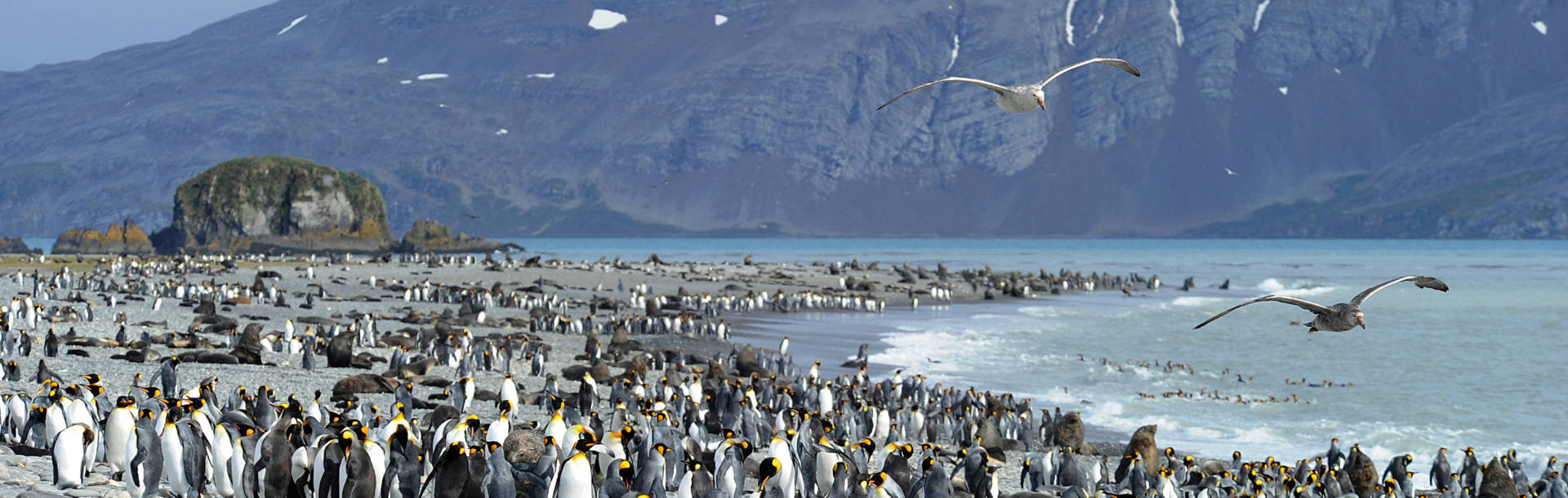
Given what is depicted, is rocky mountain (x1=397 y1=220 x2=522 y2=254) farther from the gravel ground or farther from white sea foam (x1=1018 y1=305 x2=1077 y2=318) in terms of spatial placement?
white sea foam (x1=1018 y1=305 x2=1077 y2=318)

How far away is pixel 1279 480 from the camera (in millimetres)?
13094

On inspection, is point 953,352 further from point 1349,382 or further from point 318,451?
point 318,451

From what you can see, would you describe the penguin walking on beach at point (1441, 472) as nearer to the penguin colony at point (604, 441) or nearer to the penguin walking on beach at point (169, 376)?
the penguin colony at point (604, 441)

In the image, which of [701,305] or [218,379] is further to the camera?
[701,305]

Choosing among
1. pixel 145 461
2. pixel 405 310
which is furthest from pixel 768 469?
pixel 405 310

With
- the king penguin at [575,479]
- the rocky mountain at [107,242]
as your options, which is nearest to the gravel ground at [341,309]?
the king penguin at [575,479]

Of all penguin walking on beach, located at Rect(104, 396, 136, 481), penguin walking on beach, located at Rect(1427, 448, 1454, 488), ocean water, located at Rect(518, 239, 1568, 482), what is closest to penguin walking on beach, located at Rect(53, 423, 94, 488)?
penguin walking on beach, located at Rect(104, 396, 136, 481)

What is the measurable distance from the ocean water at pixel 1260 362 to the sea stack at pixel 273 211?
63441 millimetres

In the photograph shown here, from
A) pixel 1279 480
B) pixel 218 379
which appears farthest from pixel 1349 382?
pixel 218 379

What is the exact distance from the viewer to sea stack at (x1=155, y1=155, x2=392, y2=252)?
9356 cm

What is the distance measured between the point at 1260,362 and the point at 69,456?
27161 millimetres

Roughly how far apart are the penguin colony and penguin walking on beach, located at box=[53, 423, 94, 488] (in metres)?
0.01

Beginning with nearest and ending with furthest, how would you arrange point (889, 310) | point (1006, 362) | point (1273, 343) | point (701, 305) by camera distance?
point (1006, 362) → point (1273, 343) → point (701, 305) → point (889, 310)

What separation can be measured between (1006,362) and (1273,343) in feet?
35.7
